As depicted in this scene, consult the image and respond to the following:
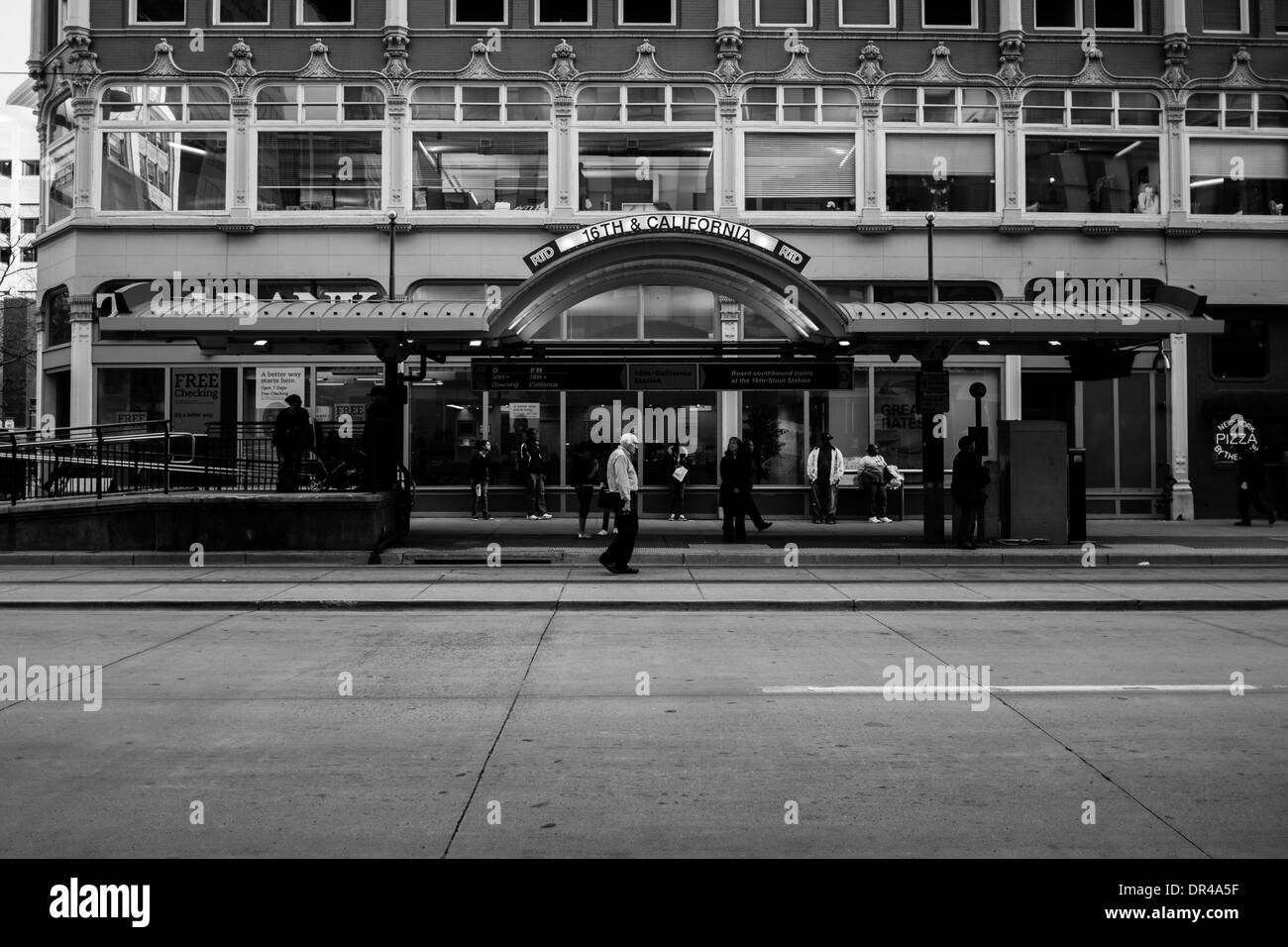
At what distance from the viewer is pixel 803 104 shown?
24578 millimetres

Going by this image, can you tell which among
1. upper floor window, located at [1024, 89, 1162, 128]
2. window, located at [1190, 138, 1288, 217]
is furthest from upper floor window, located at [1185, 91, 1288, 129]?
upper floor window, located at [1024, 89, 1162, 128]

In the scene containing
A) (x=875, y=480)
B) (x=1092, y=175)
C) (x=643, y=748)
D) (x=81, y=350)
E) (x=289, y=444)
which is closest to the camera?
(x=643, y=748)

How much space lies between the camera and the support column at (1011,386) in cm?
2442

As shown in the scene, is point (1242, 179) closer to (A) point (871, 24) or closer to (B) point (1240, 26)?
(B) point (1240, 26)

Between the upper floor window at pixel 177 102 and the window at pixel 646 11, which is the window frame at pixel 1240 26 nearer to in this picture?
the window at pixel 646 11

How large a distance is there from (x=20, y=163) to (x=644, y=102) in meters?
75.9

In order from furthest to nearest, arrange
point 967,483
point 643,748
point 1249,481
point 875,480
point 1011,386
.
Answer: point 1011,386
point 875,480
point 1249,481
point 967,483
point 643,748

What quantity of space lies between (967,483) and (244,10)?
20.0 meters

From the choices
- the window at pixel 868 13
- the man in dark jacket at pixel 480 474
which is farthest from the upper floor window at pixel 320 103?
the window at pixel 868 13

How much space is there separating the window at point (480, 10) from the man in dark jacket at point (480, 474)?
10120mm

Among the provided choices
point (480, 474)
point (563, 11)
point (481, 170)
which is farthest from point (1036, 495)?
point (563, 11)

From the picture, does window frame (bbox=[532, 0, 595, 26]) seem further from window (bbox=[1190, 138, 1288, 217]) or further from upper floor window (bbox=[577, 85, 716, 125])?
window (bbox=[1190, 138, 1288, 217])

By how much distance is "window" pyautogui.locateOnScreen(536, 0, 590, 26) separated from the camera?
24.7 meters
